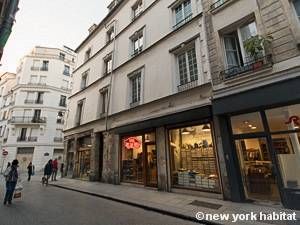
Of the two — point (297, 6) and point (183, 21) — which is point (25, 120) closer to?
point (183, 21)

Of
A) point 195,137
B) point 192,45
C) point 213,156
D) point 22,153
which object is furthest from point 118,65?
point 22,153

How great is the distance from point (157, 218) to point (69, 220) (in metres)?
2.42

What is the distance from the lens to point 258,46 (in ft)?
21.2

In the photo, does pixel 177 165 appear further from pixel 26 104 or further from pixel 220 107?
pixel 26 104

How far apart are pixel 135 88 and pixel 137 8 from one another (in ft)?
20.8

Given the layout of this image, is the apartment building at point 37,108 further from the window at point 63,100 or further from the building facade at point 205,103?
the building facade at point 205,103

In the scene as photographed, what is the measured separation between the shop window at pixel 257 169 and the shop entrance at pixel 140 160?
14.0 ft

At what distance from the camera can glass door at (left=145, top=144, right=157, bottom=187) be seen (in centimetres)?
967

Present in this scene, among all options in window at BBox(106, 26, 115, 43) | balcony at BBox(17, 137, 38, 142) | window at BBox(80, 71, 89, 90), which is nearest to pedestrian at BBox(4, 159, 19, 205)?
window at BBox(80, 71, 89, 90)

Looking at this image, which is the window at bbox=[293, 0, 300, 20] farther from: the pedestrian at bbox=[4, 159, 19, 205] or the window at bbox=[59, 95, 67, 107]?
the window at bbox=[59, 95, 67, 107]

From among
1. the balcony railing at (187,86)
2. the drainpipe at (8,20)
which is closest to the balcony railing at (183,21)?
the balcony railing at (187,86)

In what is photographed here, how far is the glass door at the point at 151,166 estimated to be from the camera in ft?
31.7

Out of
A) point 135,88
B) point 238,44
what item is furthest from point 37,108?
point 238,44

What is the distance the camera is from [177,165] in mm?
8781
